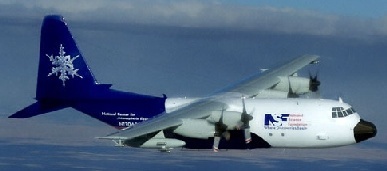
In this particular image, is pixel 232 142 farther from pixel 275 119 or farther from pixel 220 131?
pixel 275 119

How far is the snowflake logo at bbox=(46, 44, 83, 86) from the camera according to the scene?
7038cm

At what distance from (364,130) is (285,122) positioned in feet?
18.2

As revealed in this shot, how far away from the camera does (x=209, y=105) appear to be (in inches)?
2313

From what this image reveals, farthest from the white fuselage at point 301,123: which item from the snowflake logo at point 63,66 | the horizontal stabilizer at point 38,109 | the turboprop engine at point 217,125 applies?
the horizontal stabilizer at point 38,109

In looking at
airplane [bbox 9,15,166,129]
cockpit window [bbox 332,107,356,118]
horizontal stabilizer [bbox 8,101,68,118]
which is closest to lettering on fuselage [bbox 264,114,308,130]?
cockpit window [bbox 332,107,356,118]

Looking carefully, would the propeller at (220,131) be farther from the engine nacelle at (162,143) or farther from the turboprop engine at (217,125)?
the engine nacelle at (162,143)

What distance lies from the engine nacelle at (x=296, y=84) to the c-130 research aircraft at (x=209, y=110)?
0.08 metres

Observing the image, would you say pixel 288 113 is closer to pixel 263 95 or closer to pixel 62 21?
pixel 263 95

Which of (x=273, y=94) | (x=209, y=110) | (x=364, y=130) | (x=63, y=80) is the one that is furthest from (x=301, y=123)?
(x=63, y=80)

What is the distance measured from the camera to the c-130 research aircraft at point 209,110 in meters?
55.7

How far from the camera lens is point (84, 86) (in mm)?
70375

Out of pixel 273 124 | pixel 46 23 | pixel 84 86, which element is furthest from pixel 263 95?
pixel 46 23

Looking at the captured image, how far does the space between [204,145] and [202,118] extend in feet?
12.3

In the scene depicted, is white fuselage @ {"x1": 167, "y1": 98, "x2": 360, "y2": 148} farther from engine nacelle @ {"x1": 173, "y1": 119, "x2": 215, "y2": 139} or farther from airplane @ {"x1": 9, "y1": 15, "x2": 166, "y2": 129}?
airplane @ {"x1": 9, "y1": 15, "x2": 166, "y2": 129}
